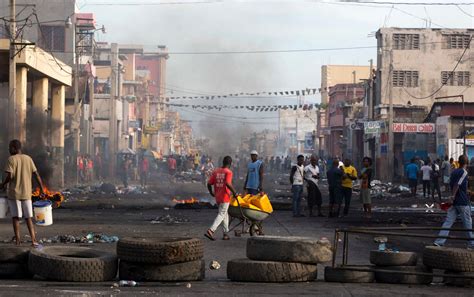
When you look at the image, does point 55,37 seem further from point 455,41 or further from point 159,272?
point 159,272

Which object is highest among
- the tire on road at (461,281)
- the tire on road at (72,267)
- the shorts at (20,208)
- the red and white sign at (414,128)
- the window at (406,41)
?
the window at (406,41)

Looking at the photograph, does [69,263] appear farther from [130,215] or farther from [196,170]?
[196,170]

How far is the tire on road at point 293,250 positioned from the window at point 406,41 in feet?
200

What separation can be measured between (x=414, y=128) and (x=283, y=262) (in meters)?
48.5

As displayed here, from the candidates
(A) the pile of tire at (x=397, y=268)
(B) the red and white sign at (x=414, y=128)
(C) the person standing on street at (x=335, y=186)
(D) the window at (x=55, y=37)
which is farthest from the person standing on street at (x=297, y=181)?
(D) the window at (x=55, y=37)

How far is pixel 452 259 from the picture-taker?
11125mm

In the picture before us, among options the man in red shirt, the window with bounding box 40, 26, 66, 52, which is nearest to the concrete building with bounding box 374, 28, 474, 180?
the window with bounding box 40, 26, 66, 52

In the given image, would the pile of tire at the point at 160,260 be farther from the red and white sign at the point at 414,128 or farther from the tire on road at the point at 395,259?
the red and white sign at the point at 414,128

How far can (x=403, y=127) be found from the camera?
5809 centimetres

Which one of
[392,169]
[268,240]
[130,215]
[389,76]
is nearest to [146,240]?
[268,240]

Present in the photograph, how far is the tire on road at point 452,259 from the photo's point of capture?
11.1 meters

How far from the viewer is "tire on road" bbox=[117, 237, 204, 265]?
10.9m

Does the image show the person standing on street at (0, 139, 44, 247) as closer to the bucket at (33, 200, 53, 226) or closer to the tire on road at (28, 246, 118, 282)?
the tire on road at (28, 246, 118, 282)

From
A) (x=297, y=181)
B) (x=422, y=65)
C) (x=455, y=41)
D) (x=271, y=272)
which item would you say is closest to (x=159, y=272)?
(x=271, y=272)
